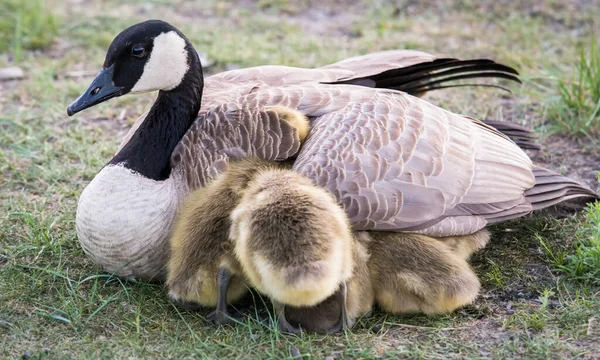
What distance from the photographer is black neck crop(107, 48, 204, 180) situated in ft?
12.4

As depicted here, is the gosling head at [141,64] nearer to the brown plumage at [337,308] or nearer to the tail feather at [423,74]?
the tail feather at [423,74]

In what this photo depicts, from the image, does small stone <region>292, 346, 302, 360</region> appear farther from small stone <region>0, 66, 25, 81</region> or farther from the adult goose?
small stone <region>0, 66, 25, 81</region>

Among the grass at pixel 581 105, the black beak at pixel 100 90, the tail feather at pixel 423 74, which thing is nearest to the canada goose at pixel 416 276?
the tail feather at pixel 423 74

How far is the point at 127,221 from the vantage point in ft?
11.6

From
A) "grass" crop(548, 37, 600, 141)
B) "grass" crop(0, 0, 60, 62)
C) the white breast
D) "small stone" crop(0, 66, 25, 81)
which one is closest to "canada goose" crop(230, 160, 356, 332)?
the white breast

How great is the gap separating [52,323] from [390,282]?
1.51m

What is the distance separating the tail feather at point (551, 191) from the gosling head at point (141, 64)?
191 centimetres

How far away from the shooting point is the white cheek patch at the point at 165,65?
3.87m

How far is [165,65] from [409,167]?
1.34m

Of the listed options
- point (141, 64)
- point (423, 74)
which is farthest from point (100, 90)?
point (423, 74)

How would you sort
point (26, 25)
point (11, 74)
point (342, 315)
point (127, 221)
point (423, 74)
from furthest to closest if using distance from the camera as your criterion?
1. point (26, 25)
2. point (11, 74)
3. point (423, 74)
4. point (127, 221)
5. point (342, 315)

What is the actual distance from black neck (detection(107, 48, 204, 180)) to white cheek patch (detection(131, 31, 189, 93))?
41mm

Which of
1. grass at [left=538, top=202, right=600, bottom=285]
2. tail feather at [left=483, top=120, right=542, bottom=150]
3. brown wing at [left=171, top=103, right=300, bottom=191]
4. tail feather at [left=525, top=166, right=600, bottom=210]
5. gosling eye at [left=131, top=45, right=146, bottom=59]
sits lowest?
grass at [left=538, top=202, right=600, bottom=285]

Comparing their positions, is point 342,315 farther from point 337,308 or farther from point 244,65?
point 244,65
